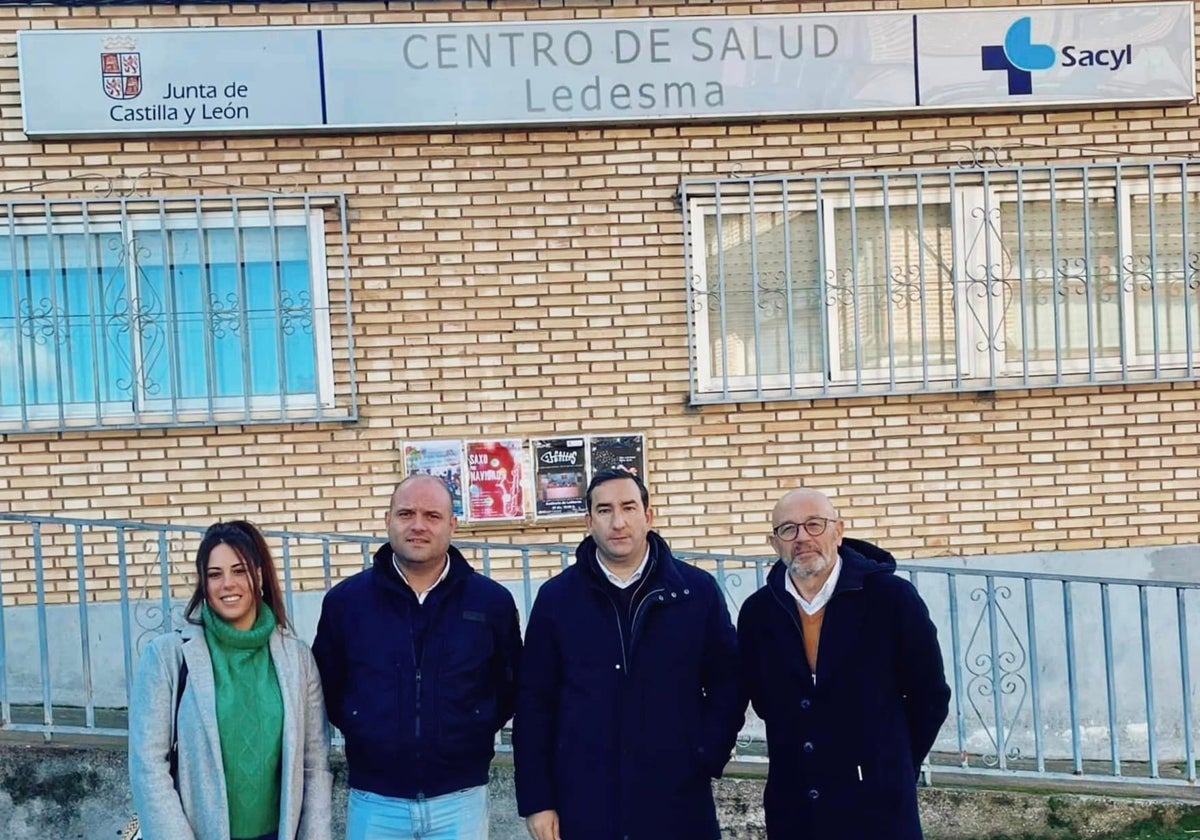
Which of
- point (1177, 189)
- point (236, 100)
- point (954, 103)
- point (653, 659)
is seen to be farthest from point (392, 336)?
point (1177, 189)

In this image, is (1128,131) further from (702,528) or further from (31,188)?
(31,188)

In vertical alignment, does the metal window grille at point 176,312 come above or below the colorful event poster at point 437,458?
above

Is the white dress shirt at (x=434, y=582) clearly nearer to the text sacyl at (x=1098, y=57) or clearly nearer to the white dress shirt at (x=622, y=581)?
Answer: the white dress shirt at (x=622, y=581)

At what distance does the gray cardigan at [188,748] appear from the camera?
350 centimetres

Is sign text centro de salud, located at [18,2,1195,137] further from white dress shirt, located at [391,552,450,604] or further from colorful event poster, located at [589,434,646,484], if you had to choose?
white dress shirt, located at [391,552,450,604]

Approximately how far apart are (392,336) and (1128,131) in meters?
4.45

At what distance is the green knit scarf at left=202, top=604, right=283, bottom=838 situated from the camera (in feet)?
11.7

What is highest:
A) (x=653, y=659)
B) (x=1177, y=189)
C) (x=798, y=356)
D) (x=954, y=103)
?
(x=954, y=103)

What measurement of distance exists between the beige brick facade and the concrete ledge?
192cm

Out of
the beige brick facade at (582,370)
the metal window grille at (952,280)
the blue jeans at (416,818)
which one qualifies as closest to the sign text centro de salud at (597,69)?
the beige brick facade at (582,370)

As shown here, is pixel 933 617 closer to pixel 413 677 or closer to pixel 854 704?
pixel 854 704

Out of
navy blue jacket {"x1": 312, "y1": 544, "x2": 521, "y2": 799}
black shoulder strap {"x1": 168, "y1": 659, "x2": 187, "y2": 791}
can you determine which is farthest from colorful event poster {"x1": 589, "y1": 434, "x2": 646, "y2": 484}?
black shoulder strap {"x1": 168, "y1": 659, "x2": 187, "y2": 791}

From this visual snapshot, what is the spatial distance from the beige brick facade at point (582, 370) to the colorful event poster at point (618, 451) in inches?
2.7

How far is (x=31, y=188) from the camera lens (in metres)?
7.30
